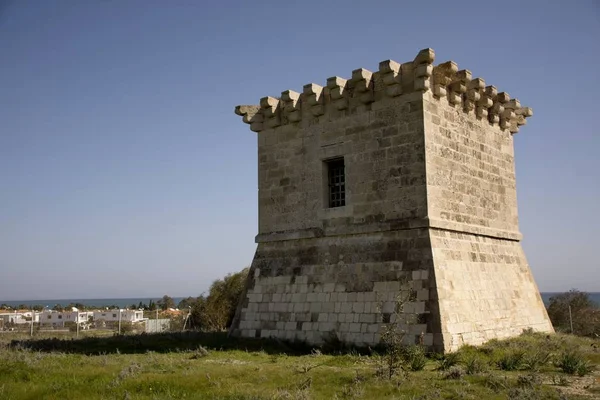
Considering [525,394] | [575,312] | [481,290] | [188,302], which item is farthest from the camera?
[188,302]

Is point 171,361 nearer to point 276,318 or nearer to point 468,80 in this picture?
point 276,318

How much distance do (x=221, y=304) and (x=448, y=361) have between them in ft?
56.6

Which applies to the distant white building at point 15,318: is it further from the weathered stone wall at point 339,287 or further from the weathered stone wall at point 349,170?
the weathered stone wall at point 349,170

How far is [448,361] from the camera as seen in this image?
1116 centimetres

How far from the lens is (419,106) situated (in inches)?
542

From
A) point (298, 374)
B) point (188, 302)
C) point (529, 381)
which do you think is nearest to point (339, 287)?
point (298, 374)

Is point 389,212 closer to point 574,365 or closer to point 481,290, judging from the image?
point 481,290

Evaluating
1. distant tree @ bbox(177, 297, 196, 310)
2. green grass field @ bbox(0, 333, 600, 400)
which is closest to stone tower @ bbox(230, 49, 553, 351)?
green grass field @ bbox(0, 333, 600, 400)

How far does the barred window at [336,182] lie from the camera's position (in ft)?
50.4

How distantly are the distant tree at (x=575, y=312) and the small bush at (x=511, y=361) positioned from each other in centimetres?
1035

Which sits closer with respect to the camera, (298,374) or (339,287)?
(298,374)

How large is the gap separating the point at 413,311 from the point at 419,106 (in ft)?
15.0

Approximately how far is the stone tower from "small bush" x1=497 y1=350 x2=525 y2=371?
3.71 feet


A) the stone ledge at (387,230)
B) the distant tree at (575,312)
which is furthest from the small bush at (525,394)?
the distant tree at (575,312)
